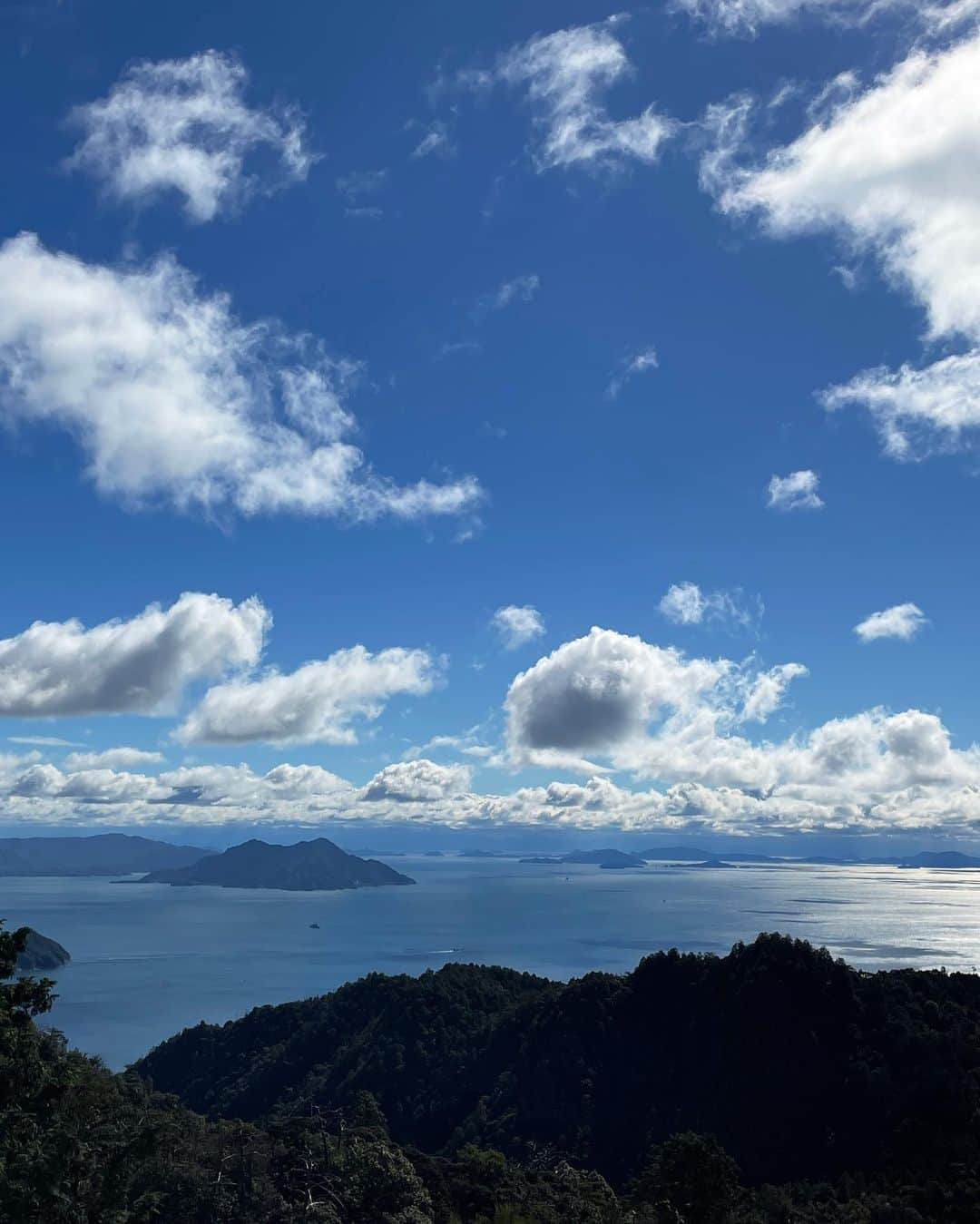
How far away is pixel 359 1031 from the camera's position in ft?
309

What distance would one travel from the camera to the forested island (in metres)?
32.9

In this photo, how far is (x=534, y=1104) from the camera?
74.2 metres

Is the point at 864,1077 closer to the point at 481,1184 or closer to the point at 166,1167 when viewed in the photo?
the point at 481,1184

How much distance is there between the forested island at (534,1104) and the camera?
32.9 meters

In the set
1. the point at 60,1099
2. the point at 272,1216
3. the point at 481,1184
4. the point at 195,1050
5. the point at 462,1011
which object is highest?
the point at 60,1099

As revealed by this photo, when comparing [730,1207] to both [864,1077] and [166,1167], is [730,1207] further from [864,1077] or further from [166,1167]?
[864,1077]

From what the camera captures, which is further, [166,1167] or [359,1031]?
[359,1031]

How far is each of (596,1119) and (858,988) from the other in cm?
2238

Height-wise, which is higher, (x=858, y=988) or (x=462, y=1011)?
(x=858, y=988)

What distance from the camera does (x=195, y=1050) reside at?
10319cm

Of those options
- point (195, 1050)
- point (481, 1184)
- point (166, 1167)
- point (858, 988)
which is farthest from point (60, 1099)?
point (195, 1050)

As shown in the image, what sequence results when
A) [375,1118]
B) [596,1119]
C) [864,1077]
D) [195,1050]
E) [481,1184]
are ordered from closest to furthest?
[481,1184] → [375,1118] → [864,1077] → [596,1119] → [195,1050]

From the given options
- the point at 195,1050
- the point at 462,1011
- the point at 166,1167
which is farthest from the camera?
the point at 195,1050

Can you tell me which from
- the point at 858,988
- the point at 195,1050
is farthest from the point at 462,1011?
the point at 858,988
